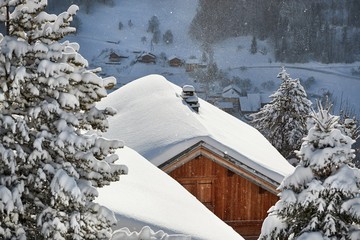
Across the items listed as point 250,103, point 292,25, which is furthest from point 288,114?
point 292,25

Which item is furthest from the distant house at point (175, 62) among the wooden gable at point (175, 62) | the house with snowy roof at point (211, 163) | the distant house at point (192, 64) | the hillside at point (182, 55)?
the house with snowy roof at point (211, 163)

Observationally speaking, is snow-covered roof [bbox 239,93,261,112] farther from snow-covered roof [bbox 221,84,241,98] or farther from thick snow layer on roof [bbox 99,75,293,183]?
thick snow layer on roof [bbox 99,75,293,183]

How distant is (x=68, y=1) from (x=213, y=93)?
73053mm

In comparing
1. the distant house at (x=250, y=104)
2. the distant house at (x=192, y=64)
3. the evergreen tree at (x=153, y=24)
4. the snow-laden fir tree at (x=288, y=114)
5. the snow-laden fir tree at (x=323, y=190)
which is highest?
the snow-laden fir tree at (x=323, y=190)

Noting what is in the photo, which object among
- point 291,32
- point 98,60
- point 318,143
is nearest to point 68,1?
point 98,60

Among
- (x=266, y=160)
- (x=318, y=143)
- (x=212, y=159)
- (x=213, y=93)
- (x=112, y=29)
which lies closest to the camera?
(x=318, y=143)

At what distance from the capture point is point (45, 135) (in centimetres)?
472

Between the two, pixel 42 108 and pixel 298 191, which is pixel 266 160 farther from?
pixel 42 108

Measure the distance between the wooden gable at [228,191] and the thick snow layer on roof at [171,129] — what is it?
2.04 ft

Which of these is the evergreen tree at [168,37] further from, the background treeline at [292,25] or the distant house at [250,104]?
the distant house at [250,104]

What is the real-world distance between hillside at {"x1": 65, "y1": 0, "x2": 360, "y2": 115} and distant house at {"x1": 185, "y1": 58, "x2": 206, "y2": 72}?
6.51 ft

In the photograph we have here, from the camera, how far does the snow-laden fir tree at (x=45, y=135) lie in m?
4.66

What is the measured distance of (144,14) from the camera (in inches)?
→ 6083

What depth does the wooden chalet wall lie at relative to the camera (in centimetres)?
1510
